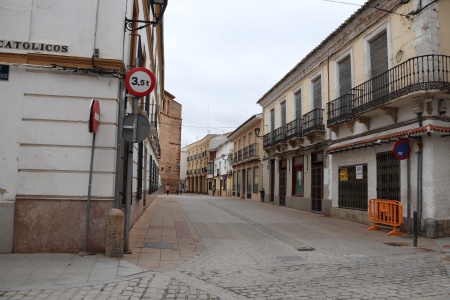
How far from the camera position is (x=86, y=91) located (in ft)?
22.3

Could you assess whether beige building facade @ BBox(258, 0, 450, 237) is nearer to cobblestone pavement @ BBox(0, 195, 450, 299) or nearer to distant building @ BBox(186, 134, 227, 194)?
cobblestone pavement @ BBox(0, 195, 450, 299)

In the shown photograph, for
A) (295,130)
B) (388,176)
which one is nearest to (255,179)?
(295,130)

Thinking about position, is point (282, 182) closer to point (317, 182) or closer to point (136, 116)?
point (317, 182)

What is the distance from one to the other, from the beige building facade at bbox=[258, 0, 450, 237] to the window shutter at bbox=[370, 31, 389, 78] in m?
0.03

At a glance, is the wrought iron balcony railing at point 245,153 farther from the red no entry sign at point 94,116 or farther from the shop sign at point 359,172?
the red no entry sign at point 94,116

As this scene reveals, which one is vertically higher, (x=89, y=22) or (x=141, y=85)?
(x=89, y=22)

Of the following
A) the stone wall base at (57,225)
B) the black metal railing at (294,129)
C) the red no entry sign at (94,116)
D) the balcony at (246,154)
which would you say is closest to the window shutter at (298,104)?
the black metal railing at (294,129)

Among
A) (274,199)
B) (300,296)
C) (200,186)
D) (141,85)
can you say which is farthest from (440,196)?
(200,186)

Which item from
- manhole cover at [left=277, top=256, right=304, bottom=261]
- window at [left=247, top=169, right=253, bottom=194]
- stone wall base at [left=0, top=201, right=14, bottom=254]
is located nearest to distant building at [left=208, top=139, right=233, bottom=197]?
window at [left=247, top=169, right=253, bottom=194]

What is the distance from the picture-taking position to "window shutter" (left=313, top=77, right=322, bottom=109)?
55.3 feet

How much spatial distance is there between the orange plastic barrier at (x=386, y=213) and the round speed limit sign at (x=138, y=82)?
7.39 meters

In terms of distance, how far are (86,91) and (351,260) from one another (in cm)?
575

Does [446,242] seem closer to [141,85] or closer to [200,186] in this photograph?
[141,85]

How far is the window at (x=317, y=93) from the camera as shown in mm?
16859
